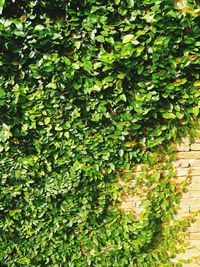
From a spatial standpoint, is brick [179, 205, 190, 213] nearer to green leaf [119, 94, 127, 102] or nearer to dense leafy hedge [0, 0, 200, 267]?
dense leafy hedge [0, 0, 200, 267]

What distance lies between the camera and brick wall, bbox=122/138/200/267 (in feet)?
9.28

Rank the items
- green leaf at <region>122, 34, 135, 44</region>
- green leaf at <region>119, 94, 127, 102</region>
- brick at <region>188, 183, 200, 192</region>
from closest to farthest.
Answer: green leaf at <region>122, 34, 135, 44</region> < green leaf at <region>119, 94, 127, 102</region> < brick at <region>188, 183, 200, 192</region>

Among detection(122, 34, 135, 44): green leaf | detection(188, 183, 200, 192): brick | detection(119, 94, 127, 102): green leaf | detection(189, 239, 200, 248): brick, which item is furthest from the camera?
detection(189, 239, 200, 248): brick

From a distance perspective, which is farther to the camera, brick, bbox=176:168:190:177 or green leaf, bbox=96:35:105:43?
brick, bbox=176:168:190:177

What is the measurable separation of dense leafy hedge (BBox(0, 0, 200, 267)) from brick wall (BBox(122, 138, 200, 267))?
3.5 inches

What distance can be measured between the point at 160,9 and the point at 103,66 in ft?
1.99

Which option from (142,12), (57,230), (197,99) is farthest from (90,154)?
(142,12)

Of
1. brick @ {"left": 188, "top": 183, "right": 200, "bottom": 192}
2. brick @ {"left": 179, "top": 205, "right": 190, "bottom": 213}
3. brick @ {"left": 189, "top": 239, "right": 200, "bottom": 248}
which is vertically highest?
brick @ {"left": 188, "top": 183, "right": 200, "bottom": 192}

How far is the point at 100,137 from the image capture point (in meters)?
2.70

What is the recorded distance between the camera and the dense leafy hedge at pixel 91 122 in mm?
2387

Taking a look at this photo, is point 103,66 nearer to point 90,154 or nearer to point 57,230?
point 90,154

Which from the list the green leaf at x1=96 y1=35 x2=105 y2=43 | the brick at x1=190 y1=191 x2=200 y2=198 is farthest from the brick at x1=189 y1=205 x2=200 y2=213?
the green leaf at x1=96 y1=35 x2=105 y2=43

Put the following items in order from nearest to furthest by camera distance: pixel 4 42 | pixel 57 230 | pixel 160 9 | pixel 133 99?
pixel 160 9, pixel 4 42, pixel 133 99, pixel 57 230

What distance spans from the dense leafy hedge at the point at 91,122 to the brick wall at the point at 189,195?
0.29 feet
